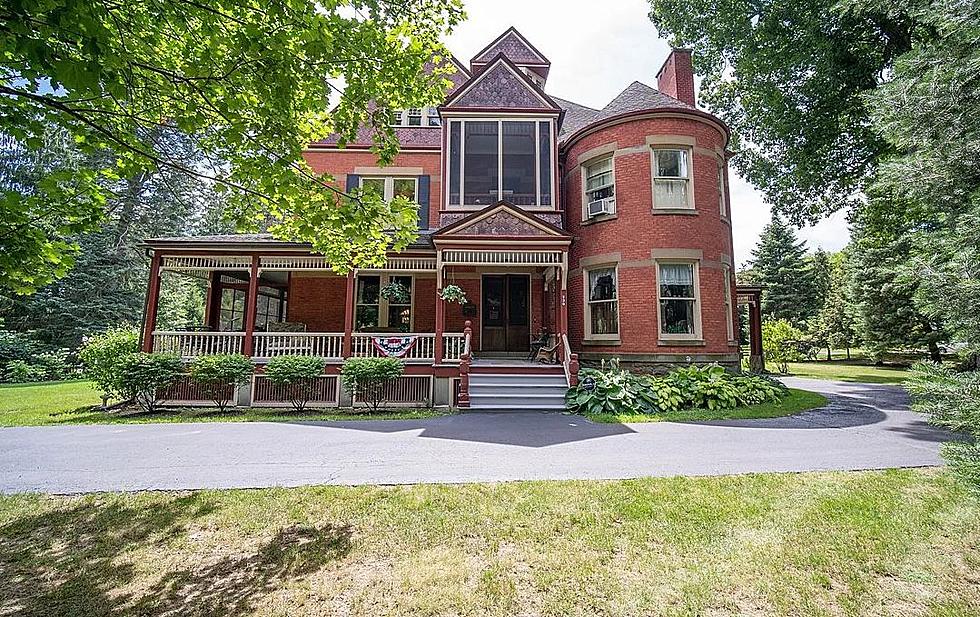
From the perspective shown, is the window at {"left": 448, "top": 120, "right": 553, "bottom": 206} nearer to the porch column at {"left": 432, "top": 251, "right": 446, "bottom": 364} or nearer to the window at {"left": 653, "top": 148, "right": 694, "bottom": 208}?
the porch column at {"left": 432, "top": 251, "right": 446, "bottom": 364}

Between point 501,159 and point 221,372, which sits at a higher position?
point 501,159

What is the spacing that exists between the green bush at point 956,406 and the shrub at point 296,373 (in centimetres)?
1025

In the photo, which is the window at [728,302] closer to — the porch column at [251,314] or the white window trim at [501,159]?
the white window trim at [501,159]

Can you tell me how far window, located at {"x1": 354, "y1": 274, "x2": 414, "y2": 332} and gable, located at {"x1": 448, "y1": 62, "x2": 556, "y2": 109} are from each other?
5861mm

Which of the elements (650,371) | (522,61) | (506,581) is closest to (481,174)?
(522,61)

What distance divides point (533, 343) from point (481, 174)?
536 cm

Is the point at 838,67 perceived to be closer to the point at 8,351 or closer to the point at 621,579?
the point at 621,579

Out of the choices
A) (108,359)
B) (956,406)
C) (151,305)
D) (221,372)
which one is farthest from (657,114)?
(108,359)

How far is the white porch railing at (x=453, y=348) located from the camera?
11117 millimetres

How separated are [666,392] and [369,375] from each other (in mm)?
6861

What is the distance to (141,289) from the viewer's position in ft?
86.4

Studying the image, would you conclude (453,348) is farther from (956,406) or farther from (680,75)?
(680,75)

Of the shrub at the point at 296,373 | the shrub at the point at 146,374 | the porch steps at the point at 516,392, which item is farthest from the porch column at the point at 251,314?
the porch steps at the point at 516,392

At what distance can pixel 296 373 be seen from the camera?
33.4 feet
